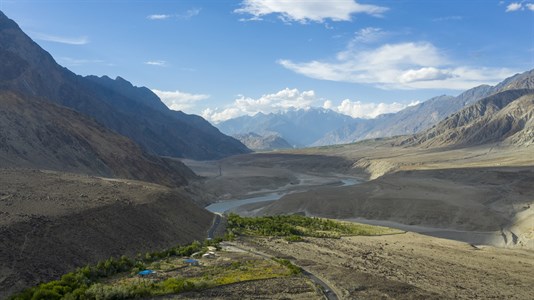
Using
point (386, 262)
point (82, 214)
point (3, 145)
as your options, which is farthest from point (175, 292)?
point (3, 145)

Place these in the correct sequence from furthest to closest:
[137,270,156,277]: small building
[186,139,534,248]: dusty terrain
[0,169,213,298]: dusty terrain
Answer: [186,139,534,248]: dusty terrain → [137,270,156,277]: small building → [0,169,213,298]: dusty terrain

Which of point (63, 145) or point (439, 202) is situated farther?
point (63, 145)

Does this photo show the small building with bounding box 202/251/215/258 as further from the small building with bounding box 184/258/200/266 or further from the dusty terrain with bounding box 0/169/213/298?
the dusty terrain with bounding box 0/169/213/298

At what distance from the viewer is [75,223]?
32.6 meters

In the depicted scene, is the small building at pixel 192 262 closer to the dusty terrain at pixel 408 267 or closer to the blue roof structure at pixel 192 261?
the blue roof structure at pixel 192 261

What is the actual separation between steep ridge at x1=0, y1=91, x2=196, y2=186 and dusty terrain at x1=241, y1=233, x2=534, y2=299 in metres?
→ 38.5

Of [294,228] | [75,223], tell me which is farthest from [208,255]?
[294,228]

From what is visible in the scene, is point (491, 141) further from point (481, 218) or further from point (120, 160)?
point (120, 160)

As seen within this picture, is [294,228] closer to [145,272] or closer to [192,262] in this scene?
[192,262]

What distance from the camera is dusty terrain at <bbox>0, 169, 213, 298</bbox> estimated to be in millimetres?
26547

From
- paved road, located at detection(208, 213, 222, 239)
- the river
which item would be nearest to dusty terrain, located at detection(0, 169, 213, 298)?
paved road, located at detection(208, 213, 222, 239)

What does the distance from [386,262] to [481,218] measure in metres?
33.0

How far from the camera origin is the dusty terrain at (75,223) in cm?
2655

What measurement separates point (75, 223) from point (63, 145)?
46303 mm
